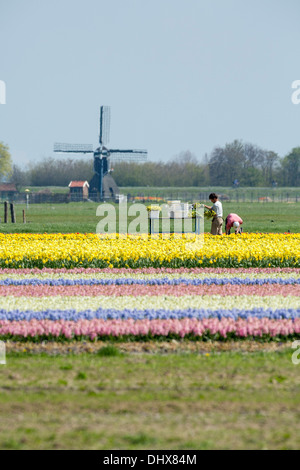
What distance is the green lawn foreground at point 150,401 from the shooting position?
18.8ft

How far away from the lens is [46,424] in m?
6.12

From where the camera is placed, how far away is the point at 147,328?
9.52 m

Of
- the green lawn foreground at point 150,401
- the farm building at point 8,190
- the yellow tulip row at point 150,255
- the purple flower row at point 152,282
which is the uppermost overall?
the farm building at point 8,190

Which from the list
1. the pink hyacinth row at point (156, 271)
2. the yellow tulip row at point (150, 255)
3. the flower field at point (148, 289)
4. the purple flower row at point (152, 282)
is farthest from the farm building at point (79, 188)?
the purple flower row at point (152, 282)

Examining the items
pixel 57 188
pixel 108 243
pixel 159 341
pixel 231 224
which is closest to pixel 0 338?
pixel 159 341

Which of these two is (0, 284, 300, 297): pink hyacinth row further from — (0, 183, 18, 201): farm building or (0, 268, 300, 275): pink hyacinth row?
(0, 183, 18, 201): farm building

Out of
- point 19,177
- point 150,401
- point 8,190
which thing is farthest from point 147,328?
point 19,177

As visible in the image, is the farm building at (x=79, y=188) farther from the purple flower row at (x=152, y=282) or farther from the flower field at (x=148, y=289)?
the purple flower row at (x=152, y=282)

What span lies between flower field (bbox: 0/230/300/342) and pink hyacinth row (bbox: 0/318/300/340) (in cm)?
1

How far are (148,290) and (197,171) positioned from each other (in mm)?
118042

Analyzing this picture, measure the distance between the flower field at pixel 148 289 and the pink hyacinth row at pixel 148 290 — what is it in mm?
19

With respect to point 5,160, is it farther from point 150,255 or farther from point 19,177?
point 150,255

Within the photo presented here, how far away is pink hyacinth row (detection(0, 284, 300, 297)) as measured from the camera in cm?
1290
